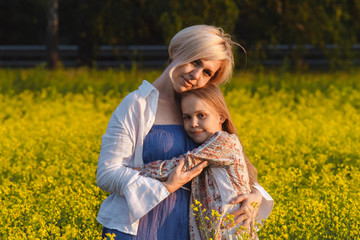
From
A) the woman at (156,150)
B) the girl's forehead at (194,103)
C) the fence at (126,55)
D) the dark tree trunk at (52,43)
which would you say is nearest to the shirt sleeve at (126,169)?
the woman at (156,150)

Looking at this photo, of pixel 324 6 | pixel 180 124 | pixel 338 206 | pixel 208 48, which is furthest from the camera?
pixel 324 6

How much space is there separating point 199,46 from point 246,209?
821 mm

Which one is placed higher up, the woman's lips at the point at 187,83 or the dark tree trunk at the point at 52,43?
→ the woman's lips at the point at 187,83

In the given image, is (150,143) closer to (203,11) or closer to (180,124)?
(180,124)

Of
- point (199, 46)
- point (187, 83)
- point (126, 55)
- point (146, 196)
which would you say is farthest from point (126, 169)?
point (126, 55)

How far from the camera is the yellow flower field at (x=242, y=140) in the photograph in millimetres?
4254

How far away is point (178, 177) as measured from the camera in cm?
302

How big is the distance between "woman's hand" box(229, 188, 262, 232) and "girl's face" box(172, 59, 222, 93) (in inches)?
23.4

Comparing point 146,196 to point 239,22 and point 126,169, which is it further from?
point 239,22

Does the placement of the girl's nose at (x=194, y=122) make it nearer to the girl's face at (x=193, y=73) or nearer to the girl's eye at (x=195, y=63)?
the girl's face at (x=193, y=73)

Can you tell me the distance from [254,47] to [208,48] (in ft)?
36.2

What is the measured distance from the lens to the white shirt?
3.00 m

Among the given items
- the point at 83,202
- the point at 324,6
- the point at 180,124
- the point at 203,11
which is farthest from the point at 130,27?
the point at 180,124

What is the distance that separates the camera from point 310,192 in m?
4.84
